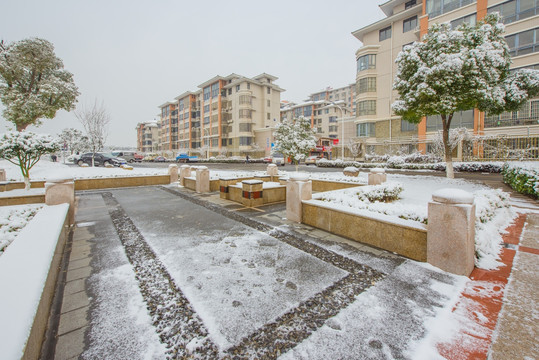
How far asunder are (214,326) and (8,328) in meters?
1.59

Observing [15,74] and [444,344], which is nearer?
[444,344]

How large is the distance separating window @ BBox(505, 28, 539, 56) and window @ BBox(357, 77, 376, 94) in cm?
1245

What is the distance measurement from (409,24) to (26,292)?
124 ft

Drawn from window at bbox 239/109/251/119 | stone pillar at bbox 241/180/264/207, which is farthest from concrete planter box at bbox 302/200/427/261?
window at bbox 239/109/251/119

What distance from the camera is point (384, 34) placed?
30.6 metres

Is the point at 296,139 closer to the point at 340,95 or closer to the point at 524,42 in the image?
the point at 524,42

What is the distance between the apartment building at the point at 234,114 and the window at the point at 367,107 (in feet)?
59.5

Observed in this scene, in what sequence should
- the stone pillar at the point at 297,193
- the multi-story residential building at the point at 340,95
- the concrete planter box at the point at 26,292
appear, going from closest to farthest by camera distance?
the concrete planter box at the point at 26,292
the stone pillar at the point at 297,193
the multi-story residential building at the point at 340,95

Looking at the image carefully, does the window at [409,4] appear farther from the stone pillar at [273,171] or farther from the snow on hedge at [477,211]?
the snow on hedge at [477,211]

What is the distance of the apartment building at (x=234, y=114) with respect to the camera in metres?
47.4

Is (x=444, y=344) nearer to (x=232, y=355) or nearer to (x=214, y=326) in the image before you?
(x=232, y=355)

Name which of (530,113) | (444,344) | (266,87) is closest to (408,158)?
(530,113)

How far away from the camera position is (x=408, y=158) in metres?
23.5

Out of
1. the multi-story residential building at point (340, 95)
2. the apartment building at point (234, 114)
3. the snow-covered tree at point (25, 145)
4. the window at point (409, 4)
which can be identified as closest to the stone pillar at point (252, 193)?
the snow-covered tree at point (25, 145)
